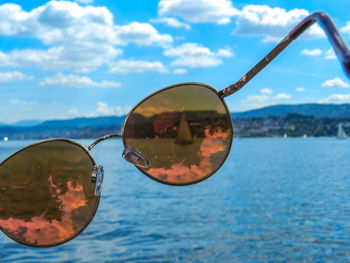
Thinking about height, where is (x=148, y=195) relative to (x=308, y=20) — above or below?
below

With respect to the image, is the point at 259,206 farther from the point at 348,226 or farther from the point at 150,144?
the point at 150,144

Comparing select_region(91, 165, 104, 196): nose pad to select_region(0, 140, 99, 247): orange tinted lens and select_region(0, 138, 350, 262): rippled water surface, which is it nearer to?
select_region(0, 140, 99, 247): orange tinted lens

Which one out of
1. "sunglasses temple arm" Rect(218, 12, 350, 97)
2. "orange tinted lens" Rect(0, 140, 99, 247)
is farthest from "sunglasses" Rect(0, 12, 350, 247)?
"sunglasses temple arm" Rect(218, 12, 350, 97)

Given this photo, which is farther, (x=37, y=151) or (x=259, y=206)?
(x=259, y=206)

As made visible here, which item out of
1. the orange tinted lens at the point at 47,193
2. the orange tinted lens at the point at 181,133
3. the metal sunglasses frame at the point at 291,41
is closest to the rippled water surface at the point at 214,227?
the orange tinted lens at the point at 47,193

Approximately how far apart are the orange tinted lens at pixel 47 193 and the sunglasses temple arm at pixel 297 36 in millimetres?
561

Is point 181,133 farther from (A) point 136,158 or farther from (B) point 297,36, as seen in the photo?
(B) point 297,36

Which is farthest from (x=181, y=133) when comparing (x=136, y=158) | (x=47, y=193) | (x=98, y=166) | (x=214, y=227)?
(x=214, y=227)

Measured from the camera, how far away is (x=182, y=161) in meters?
1.45

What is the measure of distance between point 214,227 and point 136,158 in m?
23.5

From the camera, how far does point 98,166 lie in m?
1.41

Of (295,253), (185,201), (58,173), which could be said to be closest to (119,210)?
(185,201)

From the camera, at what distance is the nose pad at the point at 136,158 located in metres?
1.36

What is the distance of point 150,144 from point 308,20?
26.3 inches
